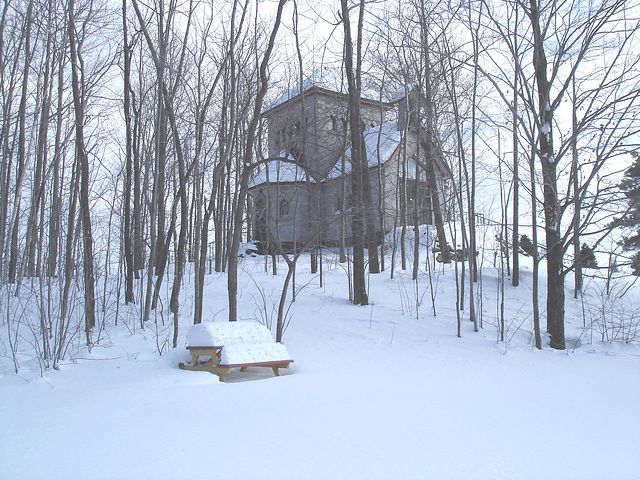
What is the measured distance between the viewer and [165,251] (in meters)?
11.3

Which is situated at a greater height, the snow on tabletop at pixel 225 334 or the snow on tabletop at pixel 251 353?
the snow on tabletop at pixel 225 334

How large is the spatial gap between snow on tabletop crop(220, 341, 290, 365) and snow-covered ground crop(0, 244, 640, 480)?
0.37 metres

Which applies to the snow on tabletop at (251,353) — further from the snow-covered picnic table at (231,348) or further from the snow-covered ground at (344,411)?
the snow-covered ground at (344,411)

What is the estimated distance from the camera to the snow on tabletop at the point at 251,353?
6480 mm

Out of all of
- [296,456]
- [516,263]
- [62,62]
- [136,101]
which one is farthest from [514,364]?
[62,62]

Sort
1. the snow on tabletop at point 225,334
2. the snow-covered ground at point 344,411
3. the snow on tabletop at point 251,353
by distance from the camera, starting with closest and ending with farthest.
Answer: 1. the snow-covered ground at point 344,411
2. the snow on tabletop at point 251,353
3. the snow on tabletop at point 225,334

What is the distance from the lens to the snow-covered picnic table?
21.4ft

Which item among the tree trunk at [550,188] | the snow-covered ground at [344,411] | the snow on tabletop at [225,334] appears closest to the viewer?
the snow-covered ground at [344,411]

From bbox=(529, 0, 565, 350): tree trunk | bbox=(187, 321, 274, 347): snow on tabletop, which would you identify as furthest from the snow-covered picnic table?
bbox=(529, 0, 565, 350): tree trunk

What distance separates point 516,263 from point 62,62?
14.5 metres

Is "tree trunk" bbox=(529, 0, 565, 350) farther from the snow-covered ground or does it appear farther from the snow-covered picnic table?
the snow-covered picnic table

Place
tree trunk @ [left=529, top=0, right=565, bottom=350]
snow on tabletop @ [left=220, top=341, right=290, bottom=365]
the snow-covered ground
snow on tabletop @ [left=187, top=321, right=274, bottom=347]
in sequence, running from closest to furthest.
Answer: the snow-covered ground < snow on tabletop @ [left=220, top=341, right=290, bottom=365] < snow on tabletop @ [left=187, top=321, right=274, bottom=347] < tree trunk @ [left=529, top=0, right=565, bottom=350]

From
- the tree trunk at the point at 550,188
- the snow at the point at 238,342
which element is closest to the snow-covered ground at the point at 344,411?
the snow at the point at 238,342

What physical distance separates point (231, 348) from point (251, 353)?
0.29m
